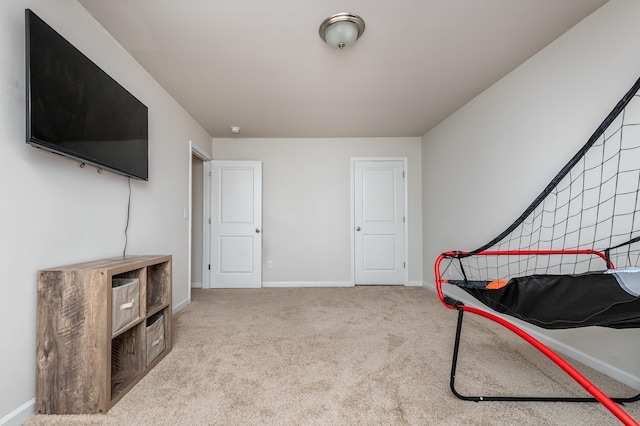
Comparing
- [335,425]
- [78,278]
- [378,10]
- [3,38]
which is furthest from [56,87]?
[335,425]

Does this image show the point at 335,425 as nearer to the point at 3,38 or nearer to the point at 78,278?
the point at 78,278

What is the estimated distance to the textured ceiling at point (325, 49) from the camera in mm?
1733

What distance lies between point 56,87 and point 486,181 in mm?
3269

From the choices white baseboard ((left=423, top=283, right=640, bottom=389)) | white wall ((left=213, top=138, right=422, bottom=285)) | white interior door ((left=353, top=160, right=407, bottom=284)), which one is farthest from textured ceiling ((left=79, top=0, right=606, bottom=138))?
white baseboard ((left=423, top=283, right=640, bottom=389))

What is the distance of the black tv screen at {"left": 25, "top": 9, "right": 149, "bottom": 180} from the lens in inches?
51.1

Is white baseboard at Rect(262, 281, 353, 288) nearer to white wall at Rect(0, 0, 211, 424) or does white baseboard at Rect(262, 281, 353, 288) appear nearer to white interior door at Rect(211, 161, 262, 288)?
white interior door at Rect(211, 161, 262, 288)

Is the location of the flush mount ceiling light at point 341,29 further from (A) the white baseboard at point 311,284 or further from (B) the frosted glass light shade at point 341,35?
(A) the white baseboard at point 311,284

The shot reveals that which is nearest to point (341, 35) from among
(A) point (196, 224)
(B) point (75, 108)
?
(B) point (75, 108)

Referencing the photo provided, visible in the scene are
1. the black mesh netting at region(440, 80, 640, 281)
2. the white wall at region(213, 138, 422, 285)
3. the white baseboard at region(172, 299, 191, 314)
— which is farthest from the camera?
the white wall at region(213, 138, 422, 285)

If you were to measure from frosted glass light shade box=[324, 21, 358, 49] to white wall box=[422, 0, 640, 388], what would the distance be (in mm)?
1472

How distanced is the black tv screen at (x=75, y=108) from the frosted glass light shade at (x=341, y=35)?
4.77 feet

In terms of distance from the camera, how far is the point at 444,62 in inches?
91.0

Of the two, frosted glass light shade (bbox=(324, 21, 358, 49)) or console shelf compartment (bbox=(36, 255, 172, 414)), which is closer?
console shelf compartment (bbox=(36, 255, 172, 414))

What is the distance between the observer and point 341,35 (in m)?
1.89
